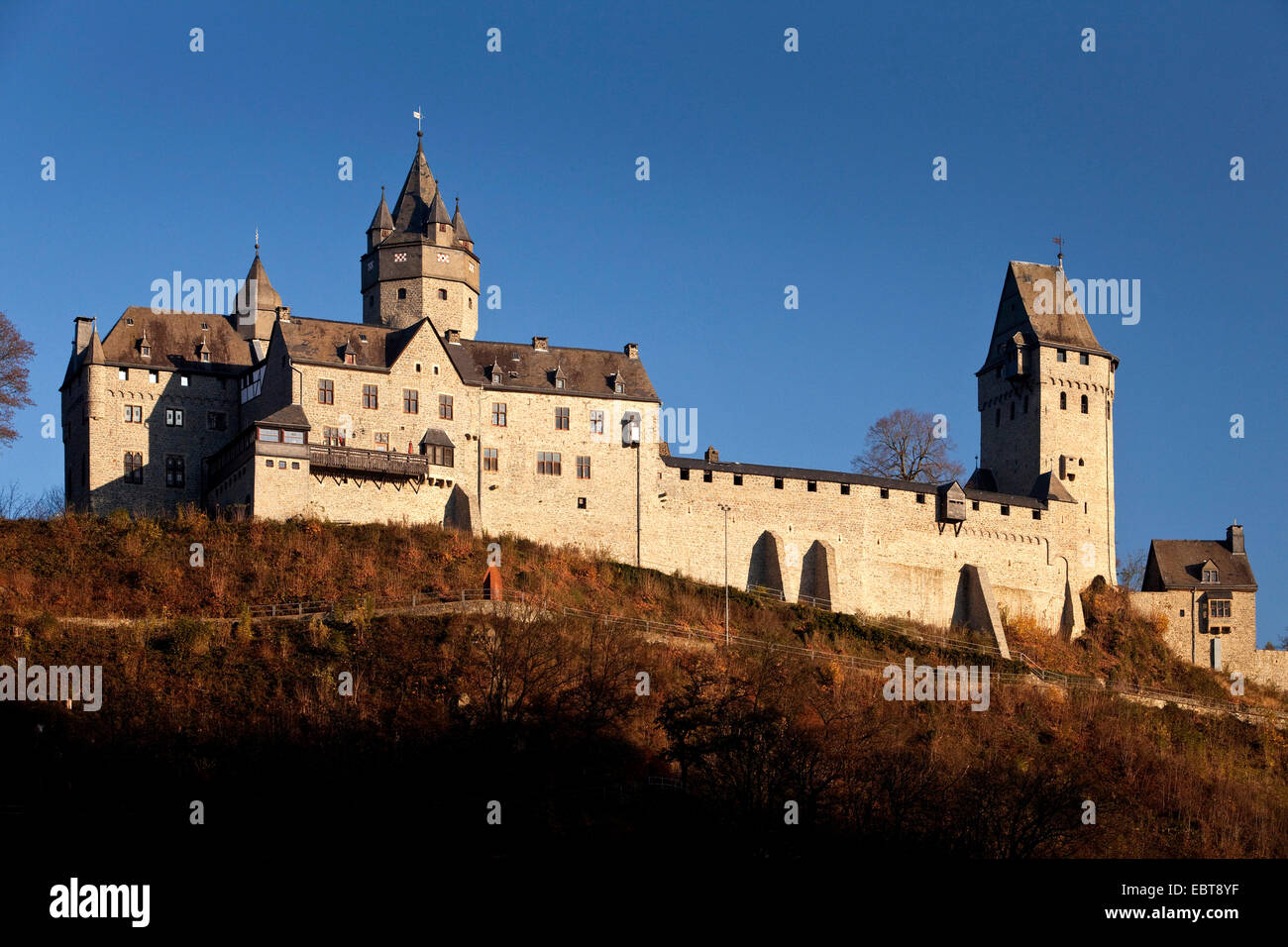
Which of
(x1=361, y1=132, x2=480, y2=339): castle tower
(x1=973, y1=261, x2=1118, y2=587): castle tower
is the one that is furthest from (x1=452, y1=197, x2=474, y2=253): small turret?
(x1=973, y1=261, x2=1118, y2=587): castle tower

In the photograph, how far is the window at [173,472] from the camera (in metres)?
63.2

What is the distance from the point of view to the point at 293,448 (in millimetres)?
58344

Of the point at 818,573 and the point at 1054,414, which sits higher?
the point at 1054,414

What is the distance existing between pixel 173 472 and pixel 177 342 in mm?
5546

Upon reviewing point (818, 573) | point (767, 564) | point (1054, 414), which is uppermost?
point (1054, 414)

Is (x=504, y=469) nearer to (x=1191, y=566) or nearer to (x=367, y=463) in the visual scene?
(x=367, y=463)

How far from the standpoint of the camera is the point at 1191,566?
74.8 meters

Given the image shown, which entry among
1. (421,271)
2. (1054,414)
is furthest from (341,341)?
(1054,414)

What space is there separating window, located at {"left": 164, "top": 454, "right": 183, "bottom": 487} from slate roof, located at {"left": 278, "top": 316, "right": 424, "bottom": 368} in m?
6.48

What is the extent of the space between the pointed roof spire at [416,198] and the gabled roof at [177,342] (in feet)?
27.7

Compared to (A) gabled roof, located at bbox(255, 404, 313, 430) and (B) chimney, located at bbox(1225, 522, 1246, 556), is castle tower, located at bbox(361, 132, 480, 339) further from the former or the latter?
(B) chimney, located at bbox(1225, 522, 1246, 556)

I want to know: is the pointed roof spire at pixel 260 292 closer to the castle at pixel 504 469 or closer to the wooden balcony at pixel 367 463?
the castle at pixel 504 469

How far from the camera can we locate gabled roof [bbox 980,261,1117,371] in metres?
76.1
